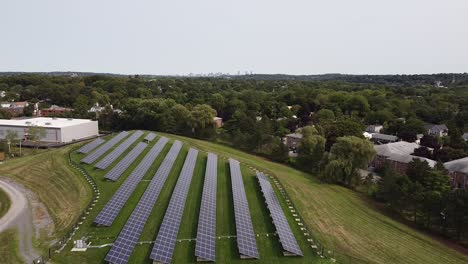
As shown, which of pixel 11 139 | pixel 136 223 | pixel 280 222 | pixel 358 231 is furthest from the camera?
pixel 11 139

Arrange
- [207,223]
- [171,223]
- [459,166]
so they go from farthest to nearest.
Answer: [459,166] < [207,223] < [171,223]

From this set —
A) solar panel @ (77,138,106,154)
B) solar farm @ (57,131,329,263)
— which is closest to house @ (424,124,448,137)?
solar farm @ (57,131,329,263)

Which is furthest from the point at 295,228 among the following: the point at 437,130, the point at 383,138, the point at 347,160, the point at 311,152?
the point at 437,130

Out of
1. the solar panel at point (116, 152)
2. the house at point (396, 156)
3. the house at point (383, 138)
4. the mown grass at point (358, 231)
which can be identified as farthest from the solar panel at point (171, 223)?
the house at point (383, 138)

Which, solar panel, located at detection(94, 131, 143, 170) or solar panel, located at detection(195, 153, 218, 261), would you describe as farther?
solar panel, located at detection(94, 131, 143, 170)

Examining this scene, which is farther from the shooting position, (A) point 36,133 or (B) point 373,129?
(B) point 373,129

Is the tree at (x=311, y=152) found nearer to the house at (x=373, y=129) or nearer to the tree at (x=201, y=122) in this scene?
the tree at (x=201, y=122)

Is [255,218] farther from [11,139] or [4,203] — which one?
[11,139]

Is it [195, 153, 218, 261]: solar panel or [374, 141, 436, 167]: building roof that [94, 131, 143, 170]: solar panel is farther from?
[374, 141, 436, 167]: building roof
